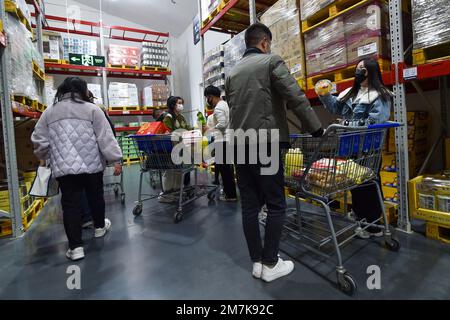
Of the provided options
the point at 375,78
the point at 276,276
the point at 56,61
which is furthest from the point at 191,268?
the point at 56,61

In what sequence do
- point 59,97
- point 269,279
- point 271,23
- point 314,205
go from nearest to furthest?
1. point 269,279
2. point 59,97
3. point 314,205
4. point 271,23

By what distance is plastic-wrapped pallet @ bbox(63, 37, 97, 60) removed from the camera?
334 inches

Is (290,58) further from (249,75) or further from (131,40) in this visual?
(131,40)

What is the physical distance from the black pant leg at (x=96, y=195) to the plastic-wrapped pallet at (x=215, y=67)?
3506 millimetres

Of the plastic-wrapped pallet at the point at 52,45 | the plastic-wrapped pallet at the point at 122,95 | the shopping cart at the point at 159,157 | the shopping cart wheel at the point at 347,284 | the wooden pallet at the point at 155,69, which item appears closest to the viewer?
the shopping cart wheel at the point at 347,284

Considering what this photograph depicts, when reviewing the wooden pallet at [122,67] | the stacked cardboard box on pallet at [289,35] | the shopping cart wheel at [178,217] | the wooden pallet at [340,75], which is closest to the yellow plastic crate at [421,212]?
the wooden pallet at [340,75]

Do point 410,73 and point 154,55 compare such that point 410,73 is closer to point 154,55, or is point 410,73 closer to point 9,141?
point 9,141

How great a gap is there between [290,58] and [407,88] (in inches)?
62.6

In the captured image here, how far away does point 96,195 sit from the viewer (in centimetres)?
268

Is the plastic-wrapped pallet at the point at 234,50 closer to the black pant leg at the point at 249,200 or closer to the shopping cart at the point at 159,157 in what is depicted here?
the shopping cart at the point at 159,157

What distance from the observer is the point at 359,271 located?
6.15 feet

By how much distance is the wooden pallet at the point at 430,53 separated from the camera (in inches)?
92.0

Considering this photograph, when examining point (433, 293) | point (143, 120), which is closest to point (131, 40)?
point (143, 120)

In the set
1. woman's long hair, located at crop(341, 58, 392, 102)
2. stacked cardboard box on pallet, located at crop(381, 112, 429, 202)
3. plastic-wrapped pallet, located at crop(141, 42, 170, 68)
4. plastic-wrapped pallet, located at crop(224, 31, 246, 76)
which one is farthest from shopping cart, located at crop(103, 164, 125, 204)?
plastic-wrapped pallet, located at crop(141, 42, 170, 68)
